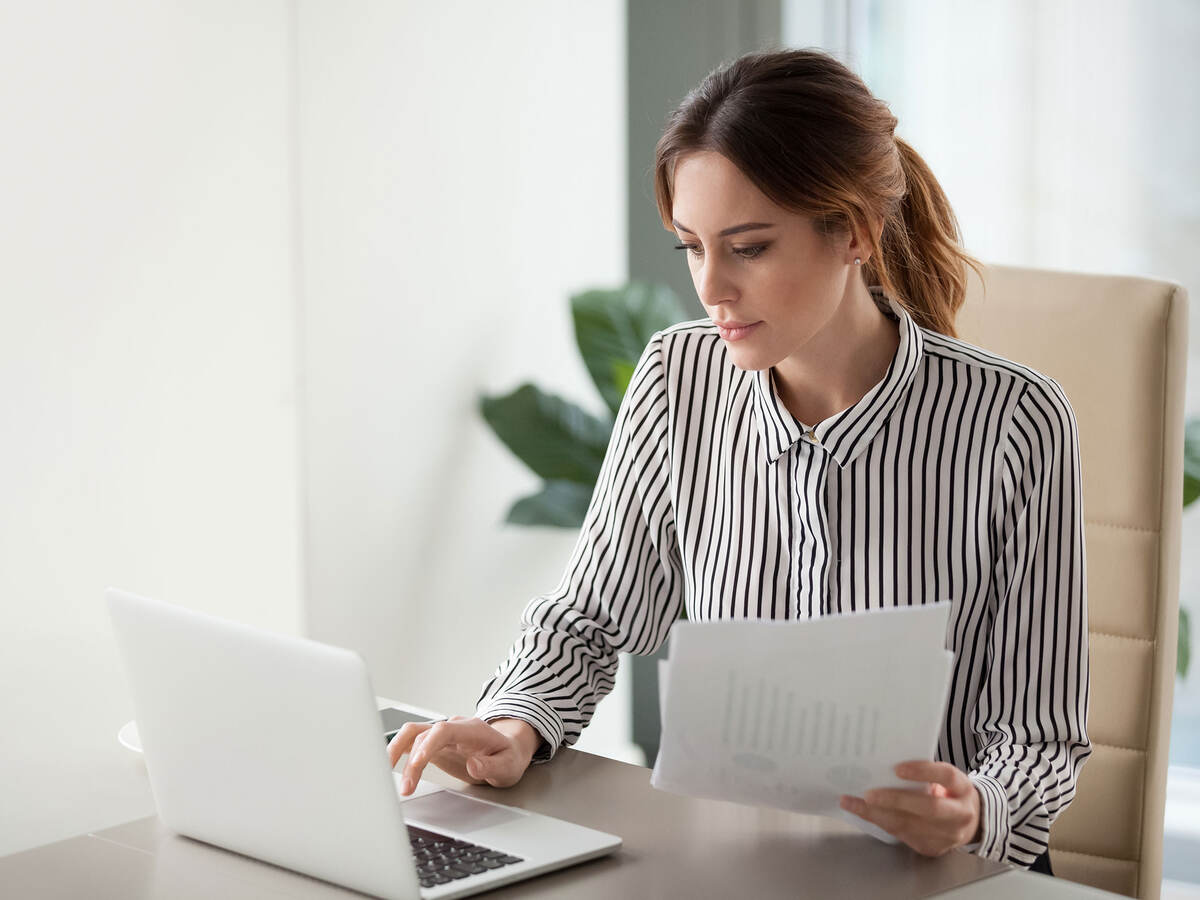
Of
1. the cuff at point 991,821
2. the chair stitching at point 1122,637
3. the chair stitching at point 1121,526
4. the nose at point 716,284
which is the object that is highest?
the nose at point 716,284

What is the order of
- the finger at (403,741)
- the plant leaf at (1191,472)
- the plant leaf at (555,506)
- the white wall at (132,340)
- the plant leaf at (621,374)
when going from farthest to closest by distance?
the plant leaf at (555,506)
the plant leaf at (621,374)
the plant leaf at (1191,472)
the white wall at (132,340)
the finger at (403,741)

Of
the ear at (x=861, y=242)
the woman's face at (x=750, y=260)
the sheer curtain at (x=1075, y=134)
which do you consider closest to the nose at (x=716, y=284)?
the woman's face at (x=750, y=260)

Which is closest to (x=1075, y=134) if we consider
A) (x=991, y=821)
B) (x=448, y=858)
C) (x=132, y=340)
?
(x=132, y=340)

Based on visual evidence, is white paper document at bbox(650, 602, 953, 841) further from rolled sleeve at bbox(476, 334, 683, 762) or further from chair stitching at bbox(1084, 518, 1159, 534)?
chair stitching at bbox(1084, 518, 1159, 534)

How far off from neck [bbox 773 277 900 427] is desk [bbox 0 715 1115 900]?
47 cm

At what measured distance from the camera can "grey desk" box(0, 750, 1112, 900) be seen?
91 cm

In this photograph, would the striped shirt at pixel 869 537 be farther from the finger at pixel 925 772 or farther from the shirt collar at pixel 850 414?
the finger at pixel 925 772

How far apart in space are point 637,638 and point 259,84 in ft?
4.53

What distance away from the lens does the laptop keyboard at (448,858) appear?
3.00ft

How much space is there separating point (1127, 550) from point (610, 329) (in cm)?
138

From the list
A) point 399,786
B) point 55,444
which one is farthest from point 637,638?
point 55,444

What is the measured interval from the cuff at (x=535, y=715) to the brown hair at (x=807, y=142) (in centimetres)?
48

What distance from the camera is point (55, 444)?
6.64 ft

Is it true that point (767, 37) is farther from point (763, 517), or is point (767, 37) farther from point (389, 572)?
point (763, 517)
